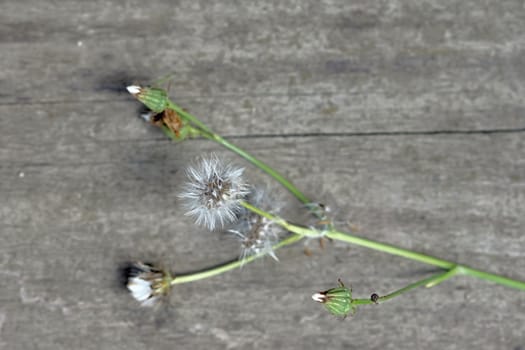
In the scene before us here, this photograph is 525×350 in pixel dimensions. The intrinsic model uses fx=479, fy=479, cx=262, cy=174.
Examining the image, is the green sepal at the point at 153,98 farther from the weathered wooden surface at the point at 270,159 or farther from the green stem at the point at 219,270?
the green stem at the point at 219,270

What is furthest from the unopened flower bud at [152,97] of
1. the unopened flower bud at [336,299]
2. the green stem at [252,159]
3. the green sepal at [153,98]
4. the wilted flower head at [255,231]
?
the unopened flower bud at [336,299]

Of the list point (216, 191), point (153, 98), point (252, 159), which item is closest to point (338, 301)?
point (216, 191)

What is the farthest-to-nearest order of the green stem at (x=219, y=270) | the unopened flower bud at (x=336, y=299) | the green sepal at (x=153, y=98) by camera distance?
1. the green stem at (x=219, y=270)
2. the green sepal at (x=153, y=98)
3. the unopened flower bud at (x=336, y=299)

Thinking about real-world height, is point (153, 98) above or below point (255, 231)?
above

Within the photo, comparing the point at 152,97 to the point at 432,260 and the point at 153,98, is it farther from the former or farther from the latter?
the point at 432,260

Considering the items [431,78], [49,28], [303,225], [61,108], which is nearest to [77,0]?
[49,28]

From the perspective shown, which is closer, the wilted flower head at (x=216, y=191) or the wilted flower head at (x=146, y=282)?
the wilted flower head at (x=216, y=191)

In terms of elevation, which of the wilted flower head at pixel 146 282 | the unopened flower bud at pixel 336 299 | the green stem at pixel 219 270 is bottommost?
the unopened flower bud at pixel 336 299
